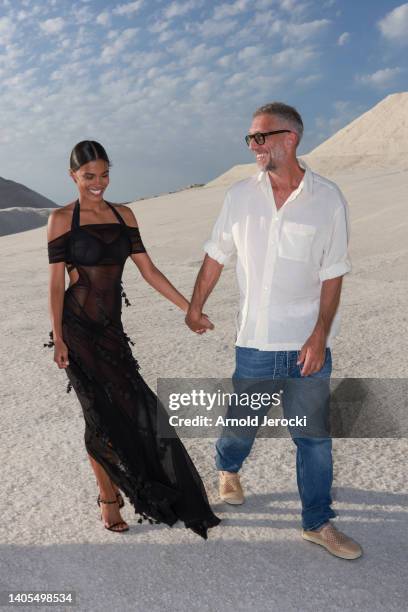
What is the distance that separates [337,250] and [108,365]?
3.82ft

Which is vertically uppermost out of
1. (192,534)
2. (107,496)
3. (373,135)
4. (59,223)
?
(373,135)

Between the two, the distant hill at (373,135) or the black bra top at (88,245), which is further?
the distant hill at (373,135)

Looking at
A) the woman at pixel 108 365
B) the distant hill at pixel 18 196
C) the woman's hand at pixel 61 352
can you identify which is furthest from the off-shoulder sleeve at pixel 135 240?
the distant hill at pixel 18 196

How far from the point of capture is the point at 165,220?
20797mm

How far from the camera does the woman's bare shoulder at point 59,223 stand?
128 inches

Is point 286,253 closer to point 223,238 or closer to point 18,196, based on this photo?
point 223,238

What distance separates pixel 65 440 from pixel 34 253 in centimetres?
1265

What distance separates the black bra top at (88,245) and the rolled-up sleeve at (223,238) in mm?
424

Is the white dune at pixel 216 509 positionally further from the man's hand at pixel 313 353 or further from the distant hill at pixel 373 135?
the distant hill at pixel 373 135

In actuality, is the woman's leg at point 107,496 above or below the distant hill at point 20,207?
below

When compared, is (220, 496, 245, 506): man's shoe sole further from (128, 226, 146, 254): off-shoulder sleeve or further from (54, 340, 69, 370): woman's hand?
(128, 226, 146, 254): off-shoulder sleeve

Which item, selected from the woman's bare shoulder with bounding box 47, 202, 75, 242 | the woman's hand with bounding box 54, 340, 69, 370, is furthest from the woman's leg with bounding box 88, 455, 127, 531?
the woman's bare shoulder with bounding box 47, 202, 75, 242

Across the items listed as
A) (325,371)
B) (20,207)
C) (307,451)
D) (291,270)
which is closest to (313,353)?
(325,371)

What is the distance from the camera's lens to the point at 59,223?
3.26 metres
